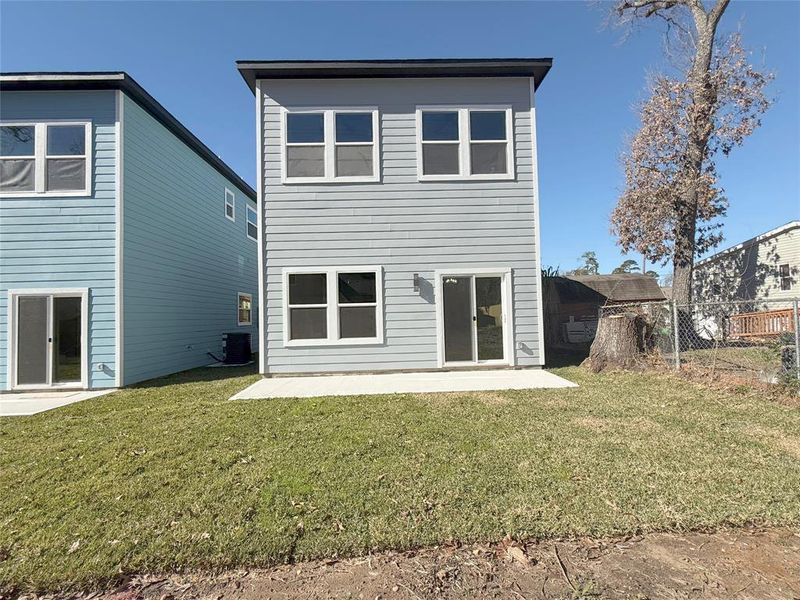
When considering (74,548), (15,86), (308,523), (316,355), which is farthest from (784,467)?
(15,86)

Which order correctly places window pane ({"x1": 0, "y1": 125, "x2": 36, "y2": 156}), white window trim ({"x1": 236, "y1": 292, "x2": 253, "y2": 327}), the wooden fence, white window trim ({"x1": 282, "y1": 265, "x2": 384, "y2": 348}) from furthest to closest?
white window trim ({"x1": 236, "y1": 292, "x2": 253, "y2": 327}) < the wooden fence < white window trim ({"x1": 282, "y1": 265, "x2": 384, "y2": 348}) < window pane ({"x1": 0, "y1": 125, "x2": 36, "y2": 156})

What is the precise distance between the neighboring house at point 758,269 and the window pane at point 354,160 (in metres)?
15.4

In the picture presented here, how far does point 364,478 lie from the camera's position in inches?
123

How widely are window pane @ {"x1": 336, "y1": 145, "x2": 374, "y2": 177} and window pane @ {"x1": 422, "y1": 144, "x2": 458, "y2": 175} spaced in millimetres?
1209

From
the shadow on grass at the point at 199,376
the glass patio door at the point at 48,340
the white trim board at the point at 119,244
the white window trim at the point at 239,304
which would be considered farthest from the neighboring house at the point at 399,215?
the white window trim at the point at 239,304

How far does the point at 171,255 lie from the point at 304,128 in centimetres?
472

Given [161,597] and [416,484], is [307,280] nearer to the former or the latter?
[416,484]

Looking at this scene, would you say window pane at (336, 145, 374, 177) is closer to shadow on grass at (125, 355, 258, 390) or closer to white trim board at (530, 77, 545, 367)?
white trim board at (530, 77, 545, 367)

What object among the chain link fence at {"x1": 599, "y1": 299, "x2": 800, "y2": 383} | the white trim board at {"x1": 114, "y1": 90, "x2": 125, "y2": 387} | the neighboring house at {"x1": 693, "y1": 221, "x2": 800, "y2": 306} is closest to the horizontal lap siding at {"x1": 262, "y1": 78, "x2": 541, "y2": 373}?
the chain link fence at {"x1": 599, "y1": 299, "x2": 800, "y2": 383}

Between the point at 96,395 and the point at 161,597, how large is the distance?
667cm

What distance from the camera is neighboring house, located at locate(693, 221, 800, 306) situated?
1462 cm

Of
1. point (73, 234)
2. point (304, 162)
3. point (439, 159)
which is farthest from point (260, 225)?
point (439, 159)

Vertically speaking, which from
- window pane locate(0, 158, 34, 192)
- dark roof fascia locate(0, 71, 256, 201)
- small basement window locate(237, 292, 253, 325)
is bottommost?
small basement window locate(237, 292, 253, 325)

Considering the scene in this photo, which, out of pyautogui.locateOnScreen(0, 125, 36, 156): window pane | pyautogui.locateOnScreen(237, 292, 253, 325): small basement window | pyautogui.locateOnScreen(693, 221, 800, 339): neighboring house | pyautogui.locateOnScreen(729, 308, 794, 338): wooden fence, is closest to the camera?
pyautogui.locateOnScreen(0, 125, 36, 156): window pane
